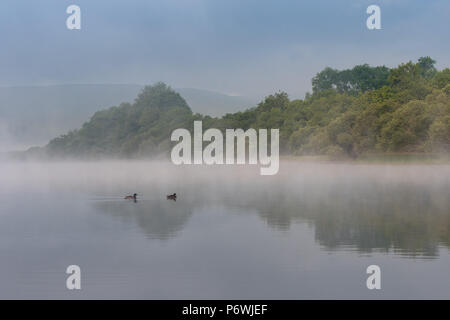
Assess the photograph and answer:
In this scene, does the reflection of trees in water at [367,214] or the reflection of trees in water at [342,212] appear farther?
the reflection of trees in water at [342,212]

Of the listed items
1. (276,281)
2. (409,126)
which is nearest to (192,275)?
(276,281)

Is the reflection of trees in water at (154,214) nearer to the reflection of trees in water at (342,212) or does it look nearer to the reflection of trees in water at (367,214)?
the reflection of trees in water at (342,212)

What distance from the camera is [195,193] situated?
4334 cm

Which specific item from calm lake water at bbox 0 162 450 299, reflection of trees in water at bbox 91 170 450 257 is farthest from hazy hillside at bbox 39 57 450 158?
calm lake water at bbox 0 162 450 299

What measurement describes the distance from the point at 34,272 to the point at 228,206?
17.6 metres

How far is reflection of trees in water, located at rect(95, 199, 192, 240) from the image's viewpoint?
24203mm

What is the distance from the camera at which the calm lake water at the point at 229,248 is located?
14.8 metres

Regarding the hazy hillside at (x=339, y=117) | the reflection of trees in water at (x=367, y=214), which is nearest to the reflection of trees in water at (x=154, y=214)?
the reflection of trees in water at (x=367, y=214)

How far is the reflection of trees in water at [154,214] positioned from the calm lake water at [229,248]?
0.18 ft

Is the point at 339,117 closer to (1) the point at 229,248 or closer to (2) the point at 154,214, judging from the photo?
(2) the point at 154,214

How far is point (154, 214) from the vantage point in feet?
98.6

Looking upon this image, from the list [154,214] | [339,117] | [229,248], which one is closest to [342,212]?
[154,214]

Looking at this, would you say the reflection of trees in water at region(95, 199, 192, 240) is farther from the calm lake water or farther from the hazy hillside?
the hazy hillside

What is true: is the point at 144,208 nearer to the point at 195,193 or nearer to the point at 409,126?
the point at 195,193
